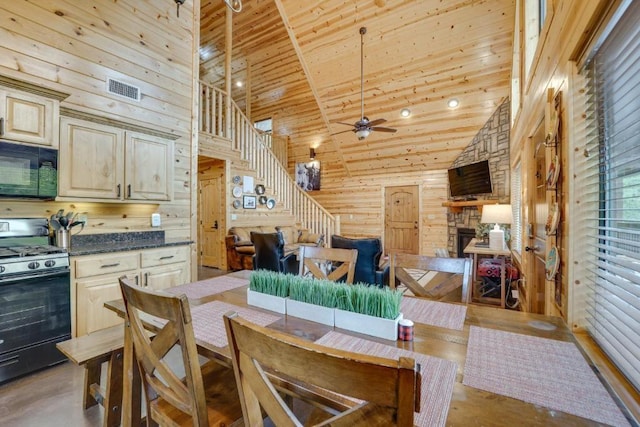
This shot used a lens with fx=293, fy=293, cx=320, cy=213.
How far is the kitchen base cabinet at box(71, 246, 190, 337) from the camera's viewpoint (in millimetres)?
2479

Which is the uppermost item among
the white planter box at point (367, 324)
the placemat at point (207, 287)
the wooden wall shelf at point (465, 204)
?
the wooden wall shelf at point (465, 204)

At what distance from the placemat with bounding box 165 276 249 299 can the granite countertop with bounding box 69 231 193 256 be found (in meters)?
1.19

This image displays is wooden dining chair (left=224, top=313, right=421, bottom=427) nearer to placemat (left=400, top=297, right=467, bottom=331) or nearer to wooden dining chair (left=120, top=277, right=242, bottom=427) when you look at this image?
wooden dining chair (left=120, top=277, right=242, bottom=427)

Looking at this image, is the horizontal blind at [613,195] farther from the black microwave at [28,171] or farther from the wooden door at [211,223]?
the wooden door at [211,223]

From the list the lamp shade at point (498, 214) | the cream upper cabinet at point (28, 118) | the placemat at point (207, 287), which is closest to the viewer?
the placemat at point (207, 287)

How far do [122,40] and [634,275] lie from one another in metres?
4.56

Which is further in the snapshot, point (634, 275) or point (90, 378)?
point (90, 378)

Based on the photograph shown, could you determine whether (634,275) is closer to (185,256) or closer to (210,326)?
(210,326)

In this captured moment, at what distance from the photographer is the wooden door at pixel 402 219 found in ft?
25.1

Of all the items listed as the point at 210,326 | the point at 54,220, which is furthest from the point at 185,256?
the point at 210,326

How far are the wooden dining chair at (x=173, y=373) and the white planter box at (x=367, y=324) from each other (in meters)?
0.56

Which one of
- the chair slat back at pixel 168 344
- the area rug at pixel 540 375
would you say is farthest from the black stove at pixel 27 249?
the area rug at pixel 540 375

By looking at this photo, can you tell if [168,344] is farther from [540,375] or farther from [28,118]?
[28,118]

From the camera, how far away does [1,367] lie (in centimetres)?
206
